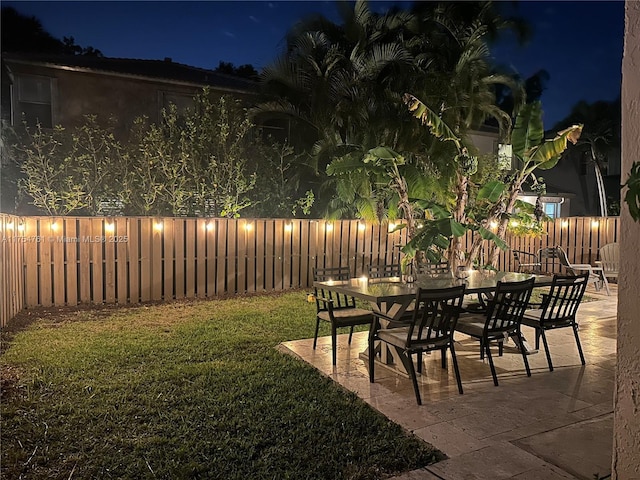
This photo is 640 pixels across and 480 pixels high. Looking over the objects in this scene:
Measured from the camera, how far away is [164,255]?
931cm

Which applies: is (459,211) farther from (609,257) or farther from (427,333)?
(609,257)

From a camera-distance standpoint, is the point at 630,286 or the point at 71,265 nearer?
the point at 630,286

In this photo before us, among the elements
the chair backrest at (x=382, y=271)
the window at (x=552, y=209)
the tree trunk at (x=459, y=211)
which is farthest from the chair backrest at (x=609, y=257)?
the chair backrest at (x=382, y=271)

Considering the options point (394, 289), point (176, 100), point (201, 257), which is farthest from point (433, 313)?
point (176, 100)

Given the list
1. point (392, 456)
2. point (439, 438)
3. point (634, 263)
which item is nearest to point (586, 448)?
point (439, 438)

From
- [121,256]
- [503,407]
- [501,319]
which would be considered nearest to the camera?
[503,407]

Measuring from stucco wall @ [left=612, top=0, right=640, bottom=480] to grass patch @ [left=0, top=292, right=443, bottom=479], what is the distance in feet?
4.52

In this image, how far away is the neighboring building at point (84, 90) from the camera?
12641 millimetres

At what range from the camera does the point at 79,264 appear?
8500 millimetres

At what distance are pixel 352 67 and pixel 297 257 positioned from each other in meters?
5.51

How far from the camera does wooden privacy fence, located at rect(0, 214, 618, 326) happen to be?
8.04 metres

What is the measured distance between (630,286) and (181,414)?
3405 mm

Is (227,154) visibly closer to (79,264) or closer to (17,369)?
(79,264)

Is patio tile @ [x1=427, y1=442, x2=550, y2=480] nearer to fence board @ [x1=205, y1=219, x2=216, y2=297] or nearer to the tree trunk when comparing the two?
the tree trunk
